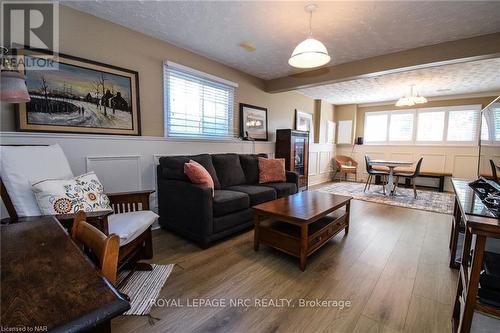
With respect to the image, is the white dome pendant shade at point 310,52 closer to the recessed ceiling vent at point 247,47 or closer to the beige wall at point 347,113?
the recessed ceiling vent at point 247,47

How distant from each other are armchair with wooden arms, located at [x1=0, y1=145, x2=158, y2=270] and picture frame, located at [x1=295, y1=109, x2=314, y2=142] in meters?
4.45

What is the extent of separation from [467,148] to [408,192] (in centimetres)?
192

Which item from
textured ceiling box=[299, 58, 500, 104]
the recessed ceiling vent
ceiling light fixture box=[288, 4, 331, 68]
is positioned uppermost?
textured ceiling box=[299, 58, 500, 104]

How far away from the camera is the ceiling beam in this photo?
2.65m

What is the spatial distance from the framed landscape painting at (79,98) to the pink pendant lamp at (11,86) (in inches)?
24.9

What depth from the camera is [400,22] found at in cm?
241

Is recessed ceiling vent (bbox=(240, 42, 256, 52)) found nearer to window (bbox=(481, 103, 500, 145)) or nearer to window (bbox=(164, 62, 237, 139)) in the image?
window (bbox=(164, 62, 237, 139))

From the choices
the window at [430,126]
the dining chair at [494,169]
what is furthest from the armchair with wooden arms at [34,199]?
the window at [430,126]

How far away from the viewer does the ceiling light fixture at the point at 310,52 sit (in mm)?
2039

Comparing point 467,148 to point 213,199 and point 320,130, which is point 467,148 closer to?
point 320,130

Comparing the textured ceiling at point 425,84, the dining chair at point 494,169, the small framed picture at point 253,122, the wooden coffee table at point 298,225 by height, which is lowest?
the wooden coffee table at point 298,225

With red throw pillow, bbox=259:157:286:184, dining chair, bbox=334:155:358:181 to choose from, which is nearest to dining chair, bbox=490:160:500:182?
red throw pillow, bbox=259:157:286:184

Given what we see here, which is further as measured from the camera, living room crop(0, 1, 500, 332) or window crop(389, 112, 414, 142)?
window crop(389, 112, 414, 142)

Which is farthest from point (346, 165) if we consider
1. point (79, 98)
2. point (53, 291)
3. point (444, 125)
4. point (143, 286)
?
point (53, 291)
